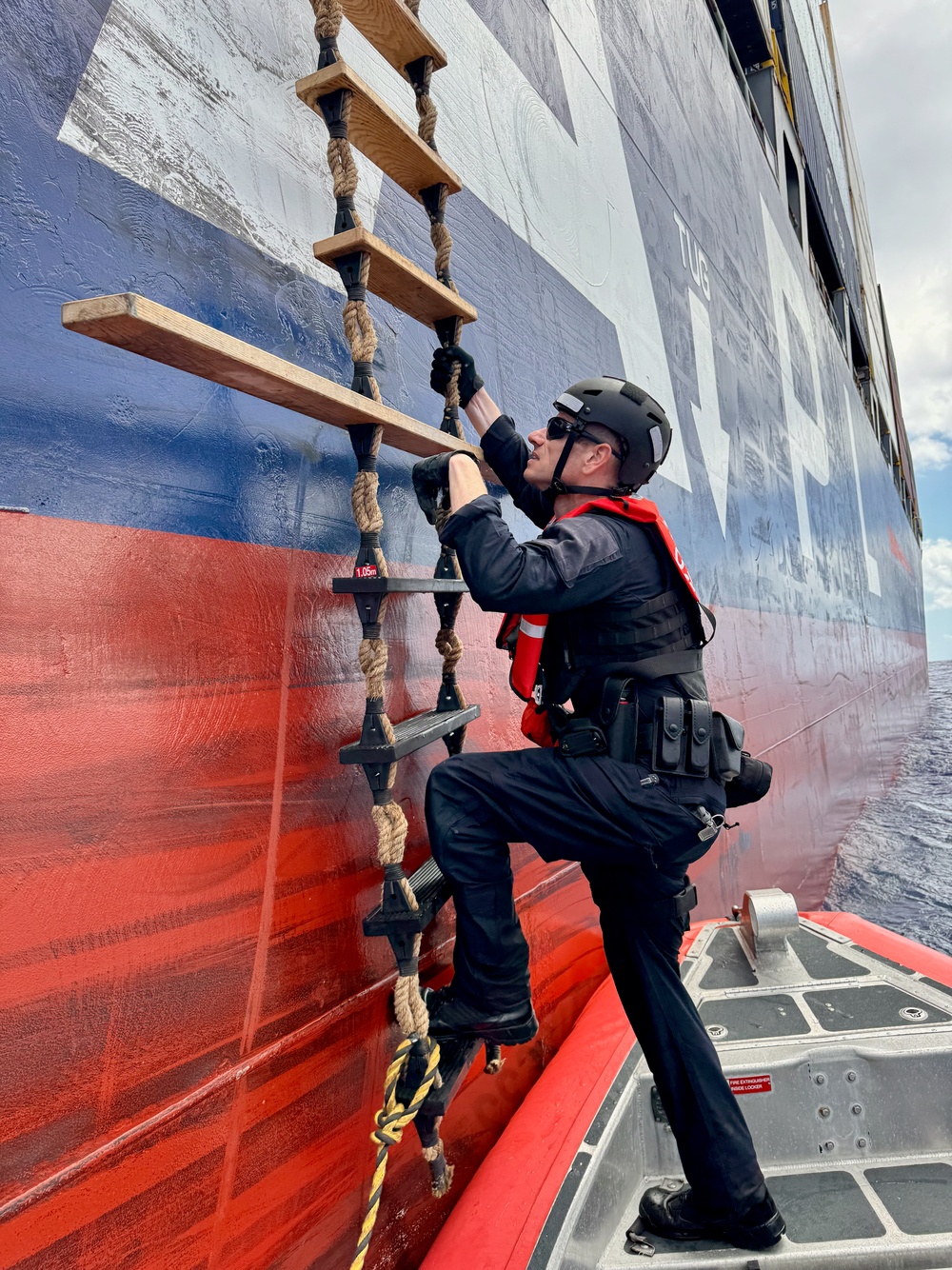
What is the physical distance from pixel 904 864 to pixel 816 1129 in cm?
695

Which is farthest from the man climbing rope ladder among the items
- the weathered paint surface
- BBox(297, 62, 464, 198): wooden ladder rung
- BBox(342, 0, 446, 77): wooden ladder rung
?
BBox(342, 0, 446, 77): wooden ladder rung

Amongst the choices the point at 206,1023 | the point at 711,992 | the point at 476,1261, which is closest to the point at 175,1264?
the point at 206,1023

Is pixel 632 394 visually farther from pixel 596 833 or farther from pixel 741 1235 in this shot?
pixel 741 1235

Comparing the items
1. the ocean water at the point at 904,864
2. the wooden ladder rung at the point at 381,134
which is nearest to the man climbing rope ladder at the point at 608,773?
the wooden ladder rung at the point at 381,134

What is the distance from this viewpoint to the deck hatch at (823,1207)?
2109mm

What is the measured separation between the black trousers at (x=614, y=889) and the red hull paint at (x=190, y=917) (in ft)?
1.08

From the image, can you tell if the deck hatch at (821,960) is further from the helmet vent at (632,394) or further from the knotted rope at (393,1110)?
the helmet vent at (632,394)

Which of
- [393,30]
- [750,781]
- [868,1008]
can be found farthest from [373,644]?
[868,1008]

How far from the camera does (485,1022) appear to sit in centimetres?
174

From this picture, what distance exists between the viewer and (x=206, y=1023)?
154 centimetres

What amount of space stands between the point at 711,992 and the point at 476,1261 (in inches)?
60.3

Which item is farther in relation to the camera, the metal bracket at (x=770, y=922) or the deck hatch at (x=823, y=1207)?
the metal bracket at (x=770, y=922)

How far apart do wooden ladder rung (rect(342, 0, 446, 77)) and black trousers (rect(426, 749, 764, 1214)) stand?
6.01ft

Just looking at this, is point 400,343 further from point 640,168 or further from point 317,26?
point 640,168
